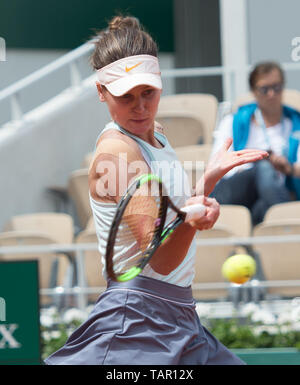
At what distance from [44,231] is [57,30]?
2.78 meters

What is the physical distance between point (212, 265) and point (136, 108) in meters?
2.01

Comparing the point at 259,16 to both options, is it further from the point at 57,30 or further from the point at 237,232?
the point at 57,30

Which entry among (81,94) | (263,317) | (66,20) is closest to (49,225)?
(263,317)

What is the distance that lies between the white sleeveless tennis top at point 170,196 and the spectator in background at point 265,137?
1987 millimetres

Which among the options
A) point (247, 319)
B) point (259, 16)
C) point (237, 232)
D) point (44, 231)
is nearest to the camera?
point (247, 319)

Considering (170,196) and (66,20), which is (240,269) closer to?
(170,196)

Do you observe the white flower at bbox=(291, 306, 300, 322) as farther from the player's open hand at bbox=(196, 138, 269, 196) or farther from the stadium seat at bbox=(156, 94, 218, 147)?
the player's open hand at bbox=(196, 138, 269, 196)

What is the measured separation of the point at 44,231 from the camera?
440cm

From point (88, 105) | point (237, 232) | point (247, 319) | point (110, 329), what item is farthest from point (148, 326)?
point (88, 105)

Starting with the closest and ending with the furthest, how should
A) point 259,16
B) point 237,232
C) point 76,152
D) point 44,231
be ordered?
point 237,232 → point 44,231 → point 259,16 → point 76,152

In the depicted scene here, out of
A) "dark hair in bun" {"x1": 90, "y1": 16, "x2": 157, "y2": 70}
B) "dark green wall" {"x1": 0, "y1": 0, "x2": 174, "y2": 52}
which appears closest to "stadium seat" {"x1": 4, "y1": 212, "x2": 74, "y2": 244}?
"dark green wall" {"x1": 0, "y1": 0, "x2": 174, "y2": 52}

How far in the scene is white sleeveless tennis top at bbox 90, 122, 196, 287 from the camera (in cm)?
185

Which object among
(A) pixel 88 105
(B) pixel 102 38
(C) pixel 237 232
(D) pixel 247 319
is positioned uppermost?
(A) pixel 88 105

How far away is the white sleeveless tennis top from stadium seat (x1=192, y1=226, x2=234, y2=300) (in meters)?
1.80
